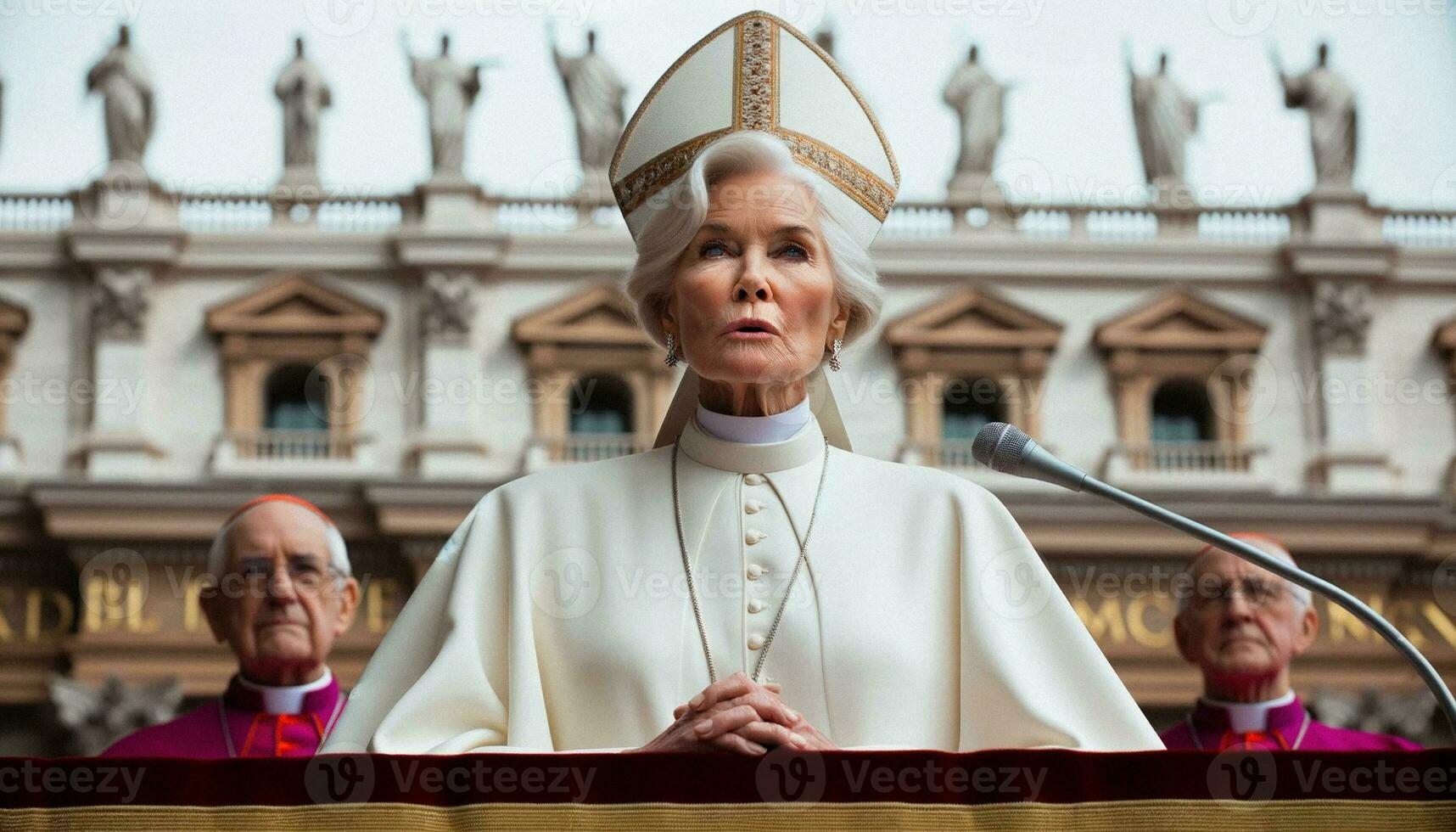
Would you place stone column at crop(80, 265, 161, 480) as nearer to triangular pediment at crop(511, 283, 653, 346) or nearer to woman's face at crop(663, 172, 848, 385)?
triangular pediment at crop(511, 283, 653, 346)

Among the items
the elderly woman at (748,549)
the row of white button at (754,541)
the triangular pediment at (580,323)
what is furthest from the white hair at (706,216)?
the triangular pediment at (580,323)

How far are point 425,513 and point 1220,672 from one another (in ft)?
41.2

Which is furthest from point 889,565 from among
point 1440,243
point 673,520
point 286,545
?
point 1440,243

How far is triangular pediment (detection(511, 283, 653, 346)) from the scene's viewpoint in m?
19.7

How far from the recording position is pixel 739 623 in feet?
9.53

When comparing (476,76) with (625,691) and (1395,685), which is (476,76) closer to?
(1395,685)

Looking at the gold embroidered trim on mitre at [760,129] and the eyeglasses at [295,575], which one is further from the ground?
the gold embroidered trim on mitre at [760,129]

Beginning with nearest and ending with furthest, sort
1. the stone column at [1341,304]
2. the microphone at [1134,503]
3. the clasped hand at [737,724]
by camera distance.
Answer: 1. the clasped hand at [737,724]
2. the microphone at [1134,503]
3. the stone column at [1341,304]

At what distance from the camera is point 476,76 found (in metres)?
19.2

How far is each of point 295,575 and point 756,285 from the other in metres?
3.35

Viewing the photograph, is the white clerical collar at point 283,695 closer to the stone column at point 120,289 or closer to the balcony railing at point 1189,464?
the stone column at point 120,289

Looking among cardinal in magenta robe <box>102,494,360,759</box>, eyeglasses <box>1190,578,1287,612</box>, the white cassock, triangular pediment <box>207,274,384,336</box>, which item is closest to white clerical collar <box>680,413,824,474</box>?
the white cassock

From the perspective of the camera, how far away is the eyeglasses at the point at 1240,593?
20.3 ft

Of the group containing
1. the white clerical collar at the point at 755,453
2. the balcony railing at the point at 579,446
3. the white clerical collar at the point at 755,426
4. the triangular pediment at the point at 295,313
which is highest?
the triangular pediment at the point at 295,313
